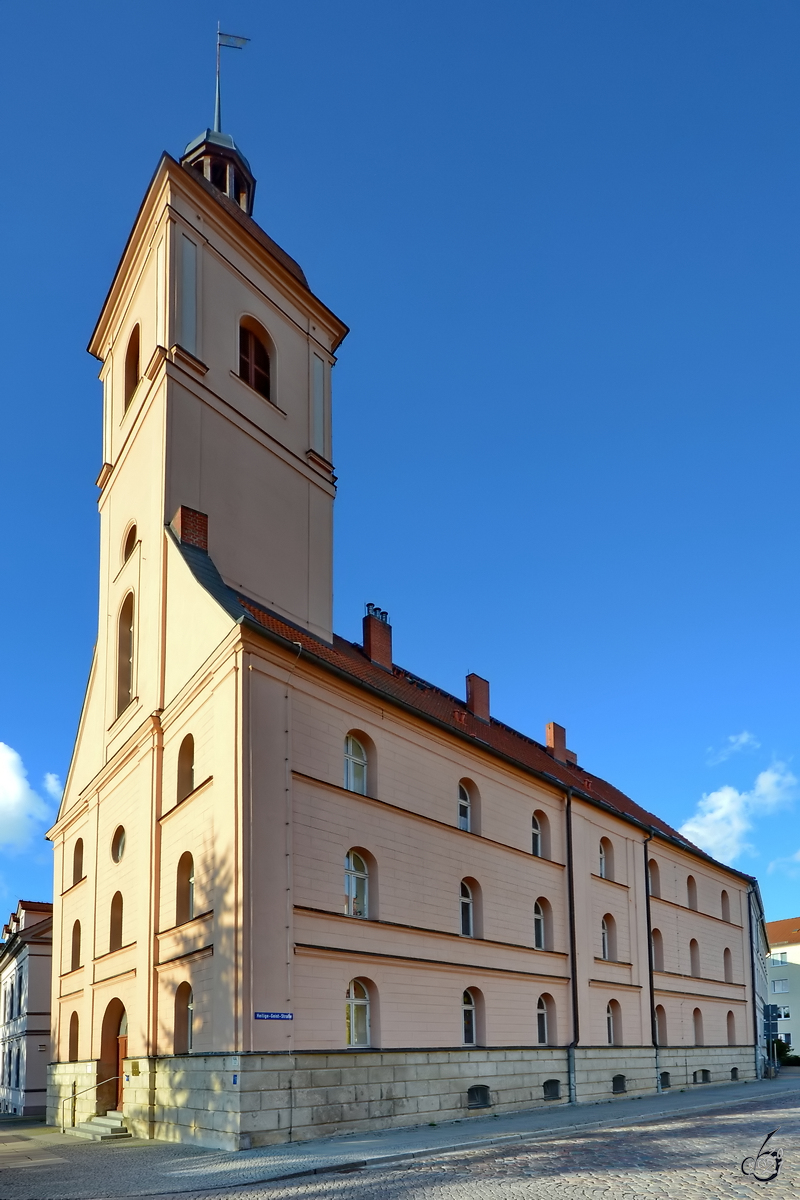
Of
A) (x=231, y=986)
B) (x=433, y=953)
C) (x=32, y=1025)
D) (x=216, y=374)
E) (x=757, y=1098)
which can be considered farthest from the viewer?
(x=32, y=1025)

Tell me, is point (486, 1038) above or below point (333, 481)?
below

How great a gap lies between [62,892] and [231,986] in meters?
14.3

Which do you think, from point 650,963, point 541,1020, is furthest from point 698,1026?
point 541,1020

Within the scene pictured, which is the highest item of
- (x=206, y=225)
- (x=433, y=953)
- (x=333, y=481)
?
(x=206, y=225)

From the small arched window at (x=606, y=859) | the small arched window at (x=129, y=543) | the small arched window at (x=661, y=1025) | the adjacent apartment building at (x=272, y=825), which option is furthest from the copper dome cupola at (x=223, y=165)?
the small arched window at (x=661, y=1025)

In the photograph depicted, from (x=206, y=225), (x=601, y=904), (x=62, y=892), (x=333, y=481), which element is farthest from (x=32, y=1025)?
(x=206, y=225)

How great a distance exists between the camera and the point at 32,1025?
4403cm

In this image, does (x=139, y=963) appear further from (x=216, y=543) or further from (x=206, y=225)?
(x=206, y=225)

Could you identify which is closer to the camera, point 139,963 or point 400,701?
point 139,963

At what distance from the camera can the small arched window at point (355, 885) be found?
73.1 feet

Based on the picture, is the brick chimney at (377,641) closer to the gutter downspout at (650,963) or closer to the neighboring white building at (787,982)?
the gutter downspout at (650,963)

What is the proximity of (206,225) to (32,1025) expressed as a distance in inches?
1284

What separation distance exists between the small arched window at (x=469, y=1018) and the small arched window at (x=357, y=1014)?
398 centimetres

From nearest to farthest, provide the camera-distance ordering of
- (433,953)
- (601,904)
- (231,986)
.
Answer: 1. (231,986)
2. (433,953)
3. (601,904)
